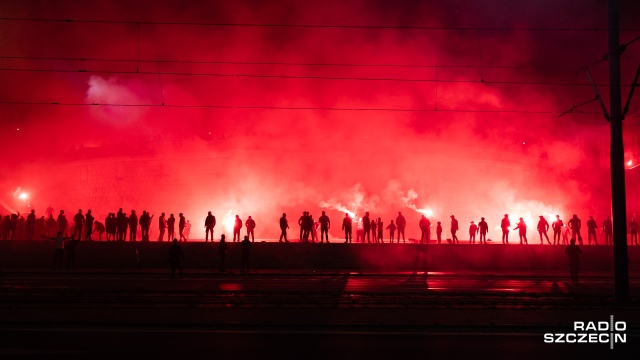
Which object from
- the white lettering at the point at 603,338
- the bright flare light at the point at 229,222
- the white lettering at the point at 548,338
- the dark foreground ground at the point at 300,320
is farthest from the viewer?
the bright flare light at the point at 229,222

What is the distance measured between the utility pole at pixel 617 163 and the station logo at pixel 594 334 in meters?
3.25

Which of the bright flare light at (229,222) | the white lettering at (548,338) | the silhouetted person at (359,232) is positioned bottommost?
the white lettering at (548,338)

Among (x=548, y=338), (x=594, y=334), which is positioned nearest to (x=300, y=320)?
(x=548, y=338)

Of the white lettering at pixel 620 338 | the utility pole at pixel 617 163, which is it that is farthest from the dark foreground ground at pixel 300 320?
the utility pole at pixel 617 163

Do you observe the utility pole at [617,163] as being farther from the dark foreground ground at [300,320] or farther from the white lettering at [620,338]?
the white lettering at [620,338]

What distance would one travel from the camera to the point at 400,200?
123 ft

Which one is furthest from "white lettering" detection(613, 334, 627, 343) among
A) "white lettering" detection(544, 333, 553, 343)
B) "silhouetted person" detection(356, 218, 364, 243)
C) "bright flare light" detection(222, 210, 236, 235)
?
"bright flare light" detection(222, 210, 236, 235)

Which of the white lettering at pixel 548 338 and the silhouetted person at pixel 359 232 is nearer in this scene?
the white lettering at pixel 548 338

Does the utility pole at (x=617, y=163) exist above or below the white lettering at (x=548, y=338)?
above

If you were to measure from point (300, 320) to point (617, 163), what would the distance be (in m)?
7.88

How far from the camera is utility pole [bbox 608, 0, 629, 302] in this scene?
1258 cm

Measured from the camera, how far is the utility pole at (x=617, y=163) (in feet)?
41.3

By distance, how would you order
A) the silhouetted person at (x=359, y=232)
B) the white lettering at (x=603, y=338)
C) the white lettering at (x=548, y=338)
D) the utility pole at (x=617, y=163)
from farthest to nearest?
the silhouetted person at (x=359, y=232) < the utility pole at (x=617, y=163) < the white lettering at (x=548, y=338) < the white lettering at (x=603, y=338)

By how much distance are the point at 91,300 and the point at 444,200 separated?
29.0 meters
